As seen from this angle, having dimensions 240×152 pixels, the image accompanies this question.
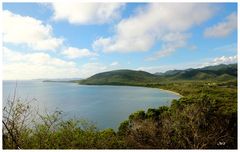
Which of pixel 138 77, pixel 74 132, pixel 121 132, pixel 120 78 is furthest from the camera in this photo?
pixel 138 77

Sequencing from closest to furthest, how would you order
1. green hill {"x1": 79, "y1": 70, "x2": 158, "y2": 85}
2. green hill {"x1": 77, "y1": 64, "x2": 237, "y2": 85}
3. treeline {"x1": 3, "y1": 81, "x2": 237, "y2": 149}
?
treeline {"x1": 3, "y1": 81, "x2": 237, "y2": 149} < green hill {"x1": 77, "y1": 64, "x2": 237, "y2": 85} < green hill {"x1": 79, "y1": 70, "x2": 158, "y2": 85}

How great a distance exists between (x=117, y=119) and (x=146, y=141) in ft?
28.4

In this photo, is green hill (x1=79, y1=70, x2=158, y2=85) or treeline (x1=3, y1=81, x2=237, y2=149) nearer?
treeline (x1=3, y1=81, x2=237, y2=149)

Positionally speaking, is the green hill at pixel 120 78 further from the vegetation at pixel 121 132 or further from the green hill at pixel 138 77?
the vegetation at pixel 121 132

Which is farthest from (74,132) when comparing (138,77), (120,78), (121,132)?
(138,77)

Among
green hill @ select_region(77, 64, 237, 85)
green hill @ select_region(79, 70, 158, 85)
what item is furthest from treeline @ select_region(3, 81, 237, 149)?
green hill @ select_region(79, 70, 158, 85)

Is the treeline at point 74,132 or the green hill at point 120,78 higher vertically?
the green hill at point 120,78

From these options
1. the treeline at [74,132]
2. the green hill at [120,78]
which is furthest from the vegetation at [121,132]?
the green hill at [120,78]

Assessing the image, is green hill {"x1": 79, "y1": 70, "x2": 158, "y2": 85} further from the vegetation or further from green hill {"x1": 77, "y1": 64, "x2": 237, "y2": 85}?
the vegetation

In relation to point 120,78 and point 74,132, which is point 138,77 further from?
point 74,132

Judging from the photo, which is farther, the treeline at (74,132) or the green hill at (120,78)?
the green hill at (120,78)

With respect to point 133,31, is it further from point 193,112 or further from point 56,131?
point 56,131

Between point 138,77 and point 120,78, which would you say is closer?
point 120,78

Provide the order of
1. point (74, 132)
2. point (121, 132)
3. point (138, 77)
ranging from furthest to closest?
1. point (138, 77)
2. point (121, 132)
3. point (74, 132)
